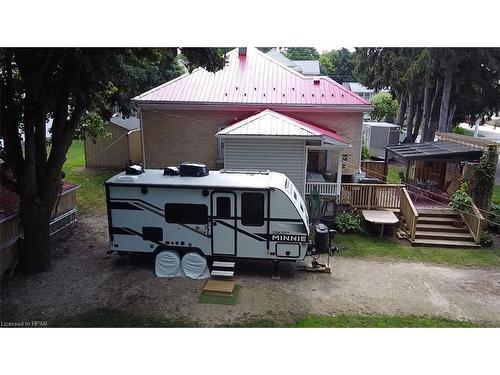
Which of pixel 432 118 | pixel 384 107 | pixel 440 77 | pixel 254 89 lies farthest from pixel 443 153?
pixel 384 107

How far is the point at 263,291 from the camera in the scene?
9.95 metres

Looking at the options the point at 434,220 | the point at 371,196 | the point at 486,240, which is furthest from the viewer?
Answer: the point at 371,196

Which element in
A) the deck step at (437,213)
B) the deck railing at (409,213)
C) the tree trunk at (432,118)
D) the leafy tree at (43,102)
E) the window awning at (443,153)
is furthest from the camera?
the tree trunk at (432,118)

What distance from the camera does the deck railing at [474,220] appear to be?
13883 millimetres

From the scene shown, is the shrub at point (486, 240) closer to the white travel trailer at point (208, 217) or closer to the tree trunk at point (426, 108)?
the white travel trailer at point (208, 217)

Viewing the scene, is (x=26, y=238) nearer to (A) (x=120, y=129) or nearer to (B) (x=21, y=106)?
(B) (x=21, y=106)

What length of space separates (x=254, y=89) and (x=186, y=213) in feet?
31.2

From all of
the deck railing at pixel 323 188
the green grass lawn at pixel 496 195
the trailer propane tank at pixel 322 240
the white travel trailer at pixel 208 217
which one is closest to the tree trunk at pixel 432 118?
the green grass lawn at pixel 496 195

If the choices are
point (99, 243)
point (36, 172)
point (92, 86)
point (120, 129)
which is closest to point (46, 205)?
point (36, 172)

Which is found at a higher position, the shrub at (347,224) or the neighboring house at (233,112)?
the neighboring house at (233,112)

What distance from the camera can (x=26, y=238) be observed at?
10.5 meters

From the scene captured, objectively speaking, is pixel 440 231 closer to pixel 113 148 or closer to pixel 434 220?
pixel 434 220

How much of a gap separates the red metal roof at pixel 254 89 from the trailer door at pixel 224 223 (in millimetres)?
8064

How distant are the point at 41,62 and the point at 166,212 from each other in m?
4.68
